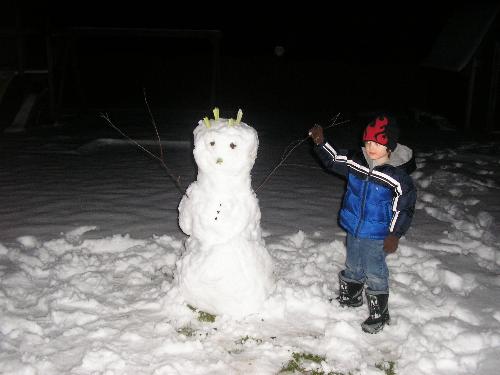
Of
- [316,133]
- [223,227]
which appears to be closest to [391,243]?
[316,133]

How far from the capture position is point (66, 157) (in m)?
8.92

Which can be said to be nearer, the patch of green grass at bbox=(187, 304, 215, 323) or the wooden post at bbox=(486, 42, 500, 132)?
the patch of green grass at bbox=(187, 304, 215, 323)

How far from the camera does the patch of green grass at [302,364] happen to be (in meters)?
2.94

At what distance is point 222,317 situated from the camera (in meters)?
3.43

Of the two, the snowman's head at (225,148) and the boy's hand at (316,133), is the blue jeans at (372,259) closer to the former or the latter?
the boy's hand at (316,133)

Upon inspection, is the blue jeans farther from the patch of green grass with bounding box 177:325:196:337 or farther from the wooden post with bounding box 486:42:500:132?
the wooden post with bounding box 486:42:500:132

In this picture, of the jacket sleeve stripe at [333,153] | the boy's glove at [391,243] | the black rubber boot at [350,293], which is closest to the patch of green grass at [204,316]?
the black rubber boot at [350,293]

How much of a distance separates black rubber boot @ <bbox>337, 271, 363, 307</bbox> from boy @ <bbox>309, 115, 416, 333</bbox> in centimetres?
13

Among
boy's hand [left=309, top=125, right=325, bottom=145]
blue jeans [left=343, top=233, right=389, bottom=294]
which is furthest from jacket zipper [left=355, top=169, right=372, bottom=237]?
boy's hand [left=309, top=125, right=325, bottom=145]

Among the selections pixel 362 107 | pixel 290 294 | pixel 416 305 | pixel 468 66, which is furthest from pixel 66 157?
pixel 362 107

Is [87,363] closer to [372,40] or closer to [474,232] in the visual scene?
[474,232]

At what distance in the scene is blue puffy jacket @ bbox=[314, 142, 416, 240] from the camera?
3113 millimetres

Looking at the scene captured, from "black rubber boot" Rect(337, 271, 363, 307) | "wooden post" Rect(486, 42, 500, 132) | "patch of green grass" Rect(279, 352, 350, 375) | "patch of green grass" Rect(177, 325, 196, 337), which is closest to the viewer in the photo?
"patch of green grass" Rect(279, 352, 350, 375)

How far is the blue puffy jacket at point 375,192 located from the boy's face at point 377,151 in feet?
0.15
